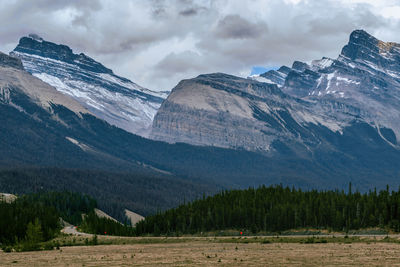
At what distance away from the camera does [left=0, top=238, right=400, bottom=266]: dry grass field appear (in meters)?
85.1

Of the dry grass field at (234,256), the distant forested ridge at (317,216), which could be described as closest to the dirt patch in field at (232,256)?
the dry grass field at (234,256)

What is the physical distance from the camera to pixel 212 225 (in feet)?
648

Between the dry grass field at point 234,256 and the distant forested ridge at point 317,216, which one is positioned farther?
the distant forested ridge at point 317,216

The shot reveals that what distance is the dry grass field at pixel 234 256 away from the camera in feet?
279

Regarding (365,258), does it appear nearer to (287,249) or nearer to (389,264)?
(389,264)

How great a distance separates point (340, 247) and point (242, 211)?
9502cm

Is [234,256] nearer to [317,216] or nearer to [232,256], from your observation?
[232,256]

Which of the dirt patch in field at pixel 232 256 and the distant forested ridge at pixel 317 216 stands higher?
the distant forested ridge at pixel 317 216

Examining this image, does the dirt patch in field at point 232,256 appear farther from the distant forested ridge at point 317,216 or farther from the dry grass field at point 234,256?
the distant forested ridge at point 317,216

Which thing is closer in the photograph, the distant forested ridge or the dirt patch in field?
the dirt patch in field

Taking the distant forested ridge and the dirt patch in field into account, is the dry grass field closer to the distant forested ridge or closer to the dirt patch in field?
the dirt patch in field

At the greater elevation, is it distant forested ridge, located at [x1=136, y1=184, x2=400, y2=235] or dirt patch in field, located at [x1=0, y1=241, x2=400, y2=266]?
distant forested ridge, located at [x1=136, y1=184, x2=400, y2=235]

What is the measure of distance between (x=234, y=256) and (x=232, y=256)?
28 centimetres

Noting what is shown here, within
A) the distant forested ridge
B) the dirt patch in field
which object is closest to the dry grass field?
the dirt patch in field
